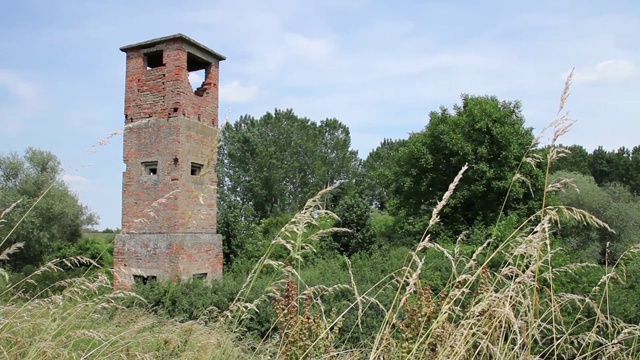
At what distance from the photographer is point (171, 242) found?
11.5 m

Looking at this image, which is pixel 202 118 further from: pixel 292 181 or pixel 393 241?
pixel 292 181

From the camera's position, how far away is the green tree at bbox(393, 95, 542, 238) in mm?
19938

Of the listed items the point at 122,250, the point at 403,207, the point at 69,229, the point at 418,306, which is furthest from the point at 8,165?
the point at 418,306

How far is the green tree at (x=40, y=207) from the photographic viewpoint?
28688 mm

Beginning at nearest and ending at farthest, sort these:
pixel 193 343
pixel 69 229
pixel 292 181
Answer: pixel 193 343, pixel 69 229, pixel 292 181

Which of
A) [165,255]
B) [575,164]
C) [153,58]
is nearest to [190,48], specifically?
[153,58]

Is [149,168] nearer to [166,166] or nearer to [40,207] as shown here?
[166,166]

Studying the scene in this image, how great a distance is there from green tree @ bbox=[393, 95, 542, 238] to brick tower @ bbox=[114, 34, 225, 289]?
11676mm

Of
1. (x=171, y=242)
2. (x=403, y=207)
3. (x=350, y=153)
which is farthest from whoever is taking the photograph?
(x=350, y=153)

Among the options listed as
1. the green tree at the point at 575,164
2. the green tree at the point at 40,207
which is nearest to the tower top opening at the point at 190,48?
the green tree at the point at 40,207

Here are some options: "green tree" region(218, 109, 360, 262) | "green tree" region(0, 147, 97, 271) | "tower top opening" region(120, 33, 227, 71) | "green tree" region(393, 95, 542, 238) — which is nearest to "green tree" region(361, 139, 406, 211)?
"green tree" region(218, 109, 360, 262)

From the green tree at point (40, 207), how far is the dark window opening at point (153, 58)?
18.7 metres

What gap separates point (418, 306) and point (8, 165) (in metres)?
37.1

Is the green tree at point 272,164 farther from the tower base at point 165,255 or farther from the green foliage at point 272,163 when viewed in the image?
the tower base at point 165,255
